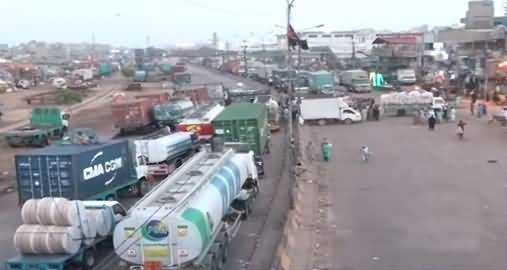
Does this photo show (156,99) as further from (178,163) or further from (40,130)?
(178,163)

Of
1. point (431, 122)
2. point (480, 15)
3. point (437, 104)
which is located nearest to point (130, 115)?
point (431, 122)

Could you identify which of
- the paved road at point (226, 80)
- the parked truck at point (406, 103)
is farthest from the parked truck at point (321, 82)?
the parked truck at point (406, 103)

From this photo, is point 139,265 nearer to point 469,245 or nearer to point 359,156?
point 469,245

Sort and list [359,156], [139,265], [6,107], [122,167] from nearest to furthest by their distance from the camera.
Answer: [139,265] → [122,167] → [359,156] → [6,107]

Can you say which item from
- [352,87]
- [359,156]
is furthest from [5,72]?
[359,156]

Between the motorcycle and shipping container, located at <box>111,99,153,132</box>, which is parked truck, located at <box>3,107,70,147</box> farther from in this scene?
the motorcycle

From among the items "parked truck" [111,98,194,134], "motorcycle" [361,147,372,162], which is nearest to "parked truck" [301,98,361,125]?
"parked truck" [111,98,194,134]

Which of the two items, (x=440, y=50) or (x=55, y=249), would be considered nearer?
(x=55, y=249)
